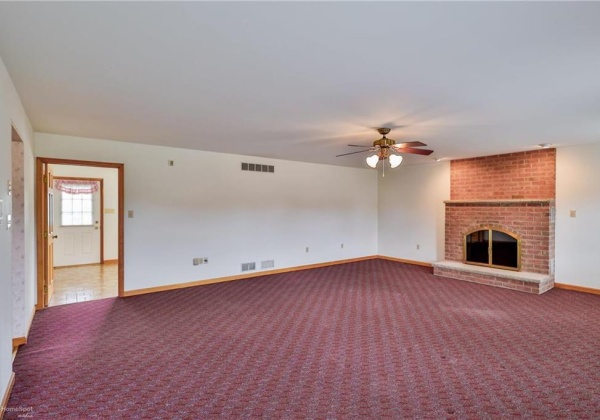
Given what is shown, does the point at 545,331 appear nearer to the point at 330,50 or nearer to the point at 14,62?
the point at 330,50

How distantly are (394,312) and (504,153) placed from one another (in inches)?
156

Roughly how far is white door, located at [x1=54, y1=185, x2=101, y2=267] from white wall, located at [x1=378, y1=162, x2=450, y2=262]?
6.97m

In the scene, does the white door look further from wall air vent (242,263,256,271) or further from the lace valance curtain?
wall air vent (242,263,256,271)

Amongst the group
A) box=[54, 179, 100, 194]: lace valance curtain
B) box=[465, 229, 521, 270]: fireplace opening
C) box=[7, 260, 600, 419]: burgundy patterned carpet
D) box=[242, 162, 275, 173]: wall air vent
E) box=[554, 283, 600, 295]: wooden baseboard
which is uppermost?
box=[242, 162, 275, 173]: wall air vent

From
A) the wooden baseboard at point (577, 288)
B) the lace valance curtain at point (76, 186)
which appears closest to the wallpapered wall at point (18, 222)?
the lace valance curtain at point (76, 186)

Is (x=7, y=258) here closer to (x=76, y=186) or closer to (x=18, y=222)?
(x=18, y=222)

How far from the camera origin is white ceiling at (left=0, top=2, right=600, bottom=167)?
69.3 inches

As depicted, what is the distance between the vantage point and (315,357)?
3010mm

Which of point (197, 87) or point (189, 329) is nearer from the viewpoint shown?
point (197, 87)

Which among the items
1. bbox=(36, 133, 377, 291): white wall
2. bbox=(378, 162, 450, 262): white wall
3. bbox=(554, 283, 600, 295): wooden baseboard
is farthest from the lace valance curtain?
bbox=(554, 283, 600, 295): wooden baseboard

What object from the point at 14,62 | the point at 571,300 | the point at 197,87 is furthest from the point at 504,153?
the point at 14,62

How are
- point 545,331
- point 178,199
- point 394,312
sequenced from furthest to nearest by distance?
point 178,199 < point 394,312 < point 545,331

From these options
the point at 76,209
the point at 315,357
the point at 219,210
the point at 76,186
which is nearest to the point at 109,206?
the point at 76,209

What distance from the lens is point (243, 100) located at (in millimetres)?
3145
